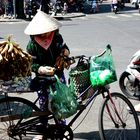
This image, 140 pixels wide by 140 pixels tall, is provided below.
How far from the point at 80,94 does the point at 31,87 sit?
52 centimetres

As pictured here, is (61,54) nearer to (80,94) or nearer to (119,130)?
(80,94)

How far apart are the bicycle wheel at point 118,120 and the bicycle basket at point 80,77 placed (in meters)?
0.28

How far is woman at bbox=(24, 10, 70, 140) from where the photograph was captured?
16.7ft

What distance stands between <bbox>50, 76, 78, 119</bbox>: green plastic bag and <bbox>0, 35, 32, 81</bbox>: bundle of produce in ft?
1.13

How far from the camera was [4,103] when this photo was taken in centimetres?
484

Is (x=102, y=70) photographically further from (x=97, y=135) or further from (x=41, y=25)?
(x=97, y=135)

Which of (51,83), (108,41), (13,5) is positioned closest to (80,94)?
(51,83)

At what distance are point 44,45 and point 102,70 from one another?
71 cm

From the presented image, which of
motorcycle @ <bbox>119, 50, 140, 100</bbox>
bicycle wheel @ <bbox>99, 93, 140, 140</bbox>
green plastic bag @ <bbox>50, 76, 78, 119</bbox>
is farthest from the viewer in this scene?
motorcycle @ <bbox>119, 50, 140, 100</bbox>

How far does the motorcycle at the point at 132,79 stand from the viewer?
7.76m

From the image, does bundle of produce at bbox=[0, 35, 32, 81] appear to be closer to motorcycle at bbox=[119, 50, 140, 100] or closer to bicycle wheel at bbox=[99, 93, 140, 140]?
bicycle wheel at bbox=[99, 93, 140, 140]

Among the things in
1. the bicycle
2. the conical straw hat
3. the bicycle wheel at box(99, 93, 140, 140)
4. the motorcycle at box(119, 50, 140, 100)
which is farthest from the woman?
the motorcycle at box(119, 50, 140, 100)

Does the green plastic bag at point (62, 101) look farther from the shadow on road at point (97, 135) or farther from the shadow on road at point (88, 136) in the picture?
the shadow on road at point (88, 136)

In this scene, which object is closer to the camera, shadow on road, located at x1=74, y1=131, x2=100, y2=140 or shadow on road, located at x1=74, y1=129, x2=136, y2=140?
shadow on road, located at x1=74, y1=129, x2=136, y2=140
